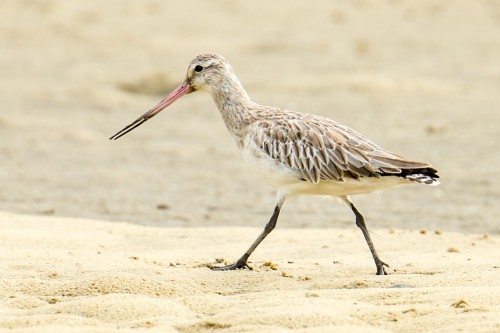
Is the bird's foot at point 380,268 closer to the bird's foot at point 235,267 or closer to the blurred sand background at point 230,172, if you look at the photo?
the blurred sand background at point 230,172

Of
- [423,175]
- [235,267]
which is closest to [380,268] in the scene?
[423,175]

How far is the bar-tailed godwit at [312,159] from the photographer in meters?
8.10

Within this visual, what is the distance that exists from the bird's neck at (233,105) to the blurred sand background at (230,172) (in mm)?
1064

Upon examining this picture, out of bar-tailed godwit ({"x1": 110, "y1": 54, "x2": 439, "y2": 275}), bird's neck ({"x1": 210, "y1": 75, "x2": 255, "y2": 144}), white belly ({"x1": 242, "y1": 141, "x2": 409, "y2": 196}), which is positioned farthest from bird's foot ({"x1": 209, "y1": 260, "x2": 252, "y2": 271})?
bird's neck ({"x1": 210, "y1": 75, "x2": 255, "y2": 144})

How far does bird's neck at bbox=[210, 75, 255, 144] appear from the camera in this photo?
8898 mm

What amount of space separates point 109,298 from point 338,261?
2419 mm

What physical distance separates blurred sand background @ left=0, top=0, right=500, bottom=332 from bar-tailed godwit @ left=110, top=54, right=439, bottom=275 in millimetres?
571

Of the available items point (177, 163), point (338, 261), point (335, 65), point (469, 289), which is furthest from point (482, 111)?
point (469, 289)

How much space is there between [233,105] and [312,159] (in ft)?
3.35

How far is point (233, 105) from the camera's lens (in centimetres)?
905

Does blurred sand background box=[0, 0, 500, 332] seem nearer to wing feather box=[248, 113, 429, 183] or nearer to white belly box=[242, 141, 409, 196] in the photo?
white belly box=[242, 141, 409, 196]

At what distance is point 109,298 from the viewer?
21.8ft

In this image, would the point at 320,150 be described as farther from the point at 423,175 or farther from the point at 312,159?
the point at 423,175

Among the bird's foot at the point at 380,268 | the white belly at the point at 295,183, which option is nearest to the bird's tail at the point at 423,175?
the white belly at the point at 295,183
